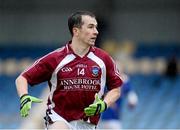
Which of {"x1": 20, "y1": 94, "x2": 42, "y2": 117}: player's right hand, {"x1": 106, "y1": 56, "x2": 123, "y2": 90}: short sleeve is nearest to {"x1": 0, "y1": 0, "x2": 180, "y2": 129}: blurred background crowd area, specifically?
{"x1": 106, "y1": 56, "x2": 123, "y2": 90}: short sleeve

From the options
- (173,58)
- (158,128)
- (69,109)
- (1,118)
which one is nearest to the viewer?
(69,109)

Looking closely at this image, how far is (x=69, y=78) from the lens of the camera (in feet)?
24.4

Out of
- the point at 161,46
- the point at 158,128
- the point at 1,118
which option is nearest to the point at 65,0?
the point at 161,46

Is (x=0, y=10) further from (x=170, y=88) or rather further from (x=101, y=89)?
(x=101, y=89)

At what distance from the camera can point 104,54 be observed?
7.58 meters

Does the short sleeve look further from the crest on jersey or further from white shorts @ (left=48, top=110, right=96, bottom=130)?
white shorts @ (left=48, top=110, right=96, bottom=130)

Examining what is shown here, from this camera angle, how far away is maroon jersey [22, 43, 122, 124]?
741 centimetres

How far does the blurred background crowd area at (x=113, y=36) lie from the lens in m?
21.4

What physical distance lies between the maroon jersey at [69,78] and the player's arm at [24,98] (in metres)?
0.10

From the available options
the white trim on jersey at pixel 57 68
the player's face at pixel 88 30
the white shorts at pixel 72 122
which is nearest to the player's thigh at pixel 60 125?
the white shorts at pixel 72 122

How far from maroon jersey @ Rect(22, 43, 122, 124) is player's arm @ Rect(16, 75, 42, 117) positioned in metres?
0.10

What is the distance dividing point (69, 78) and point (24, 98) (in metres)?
0.51

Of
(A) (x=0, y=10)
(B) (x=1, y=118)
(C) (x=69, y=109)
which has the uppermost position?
(C) (x=69, y=109)

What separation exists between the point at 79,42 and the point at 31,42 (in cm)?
1527
